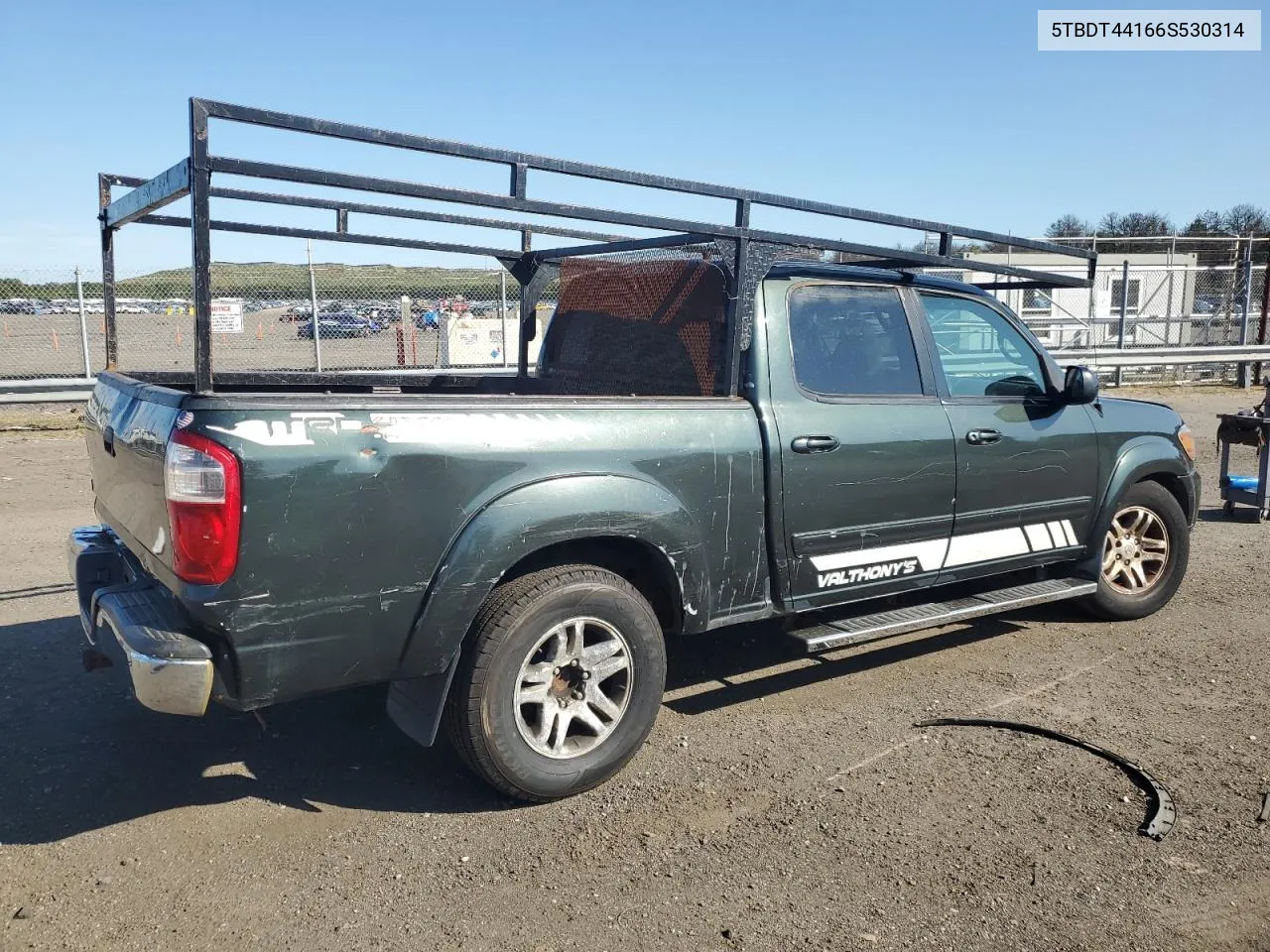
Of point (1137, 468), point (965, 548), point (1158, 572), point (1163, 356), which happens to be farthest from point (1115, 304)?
point (965, 548)

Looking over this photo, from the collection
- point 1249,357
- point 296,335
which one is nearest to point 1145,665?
point 296,335

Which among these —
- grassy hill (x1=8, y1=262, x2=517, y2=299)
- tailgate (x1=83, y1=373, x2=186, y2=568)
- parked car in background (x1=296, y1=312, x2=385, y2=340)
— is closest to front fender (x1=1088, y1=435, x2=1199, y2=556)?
tailgate (x1=83, y1=373, x2=186, y2=568)

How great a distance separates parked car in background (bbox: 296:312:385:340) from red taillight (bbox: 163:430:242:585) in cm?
1231

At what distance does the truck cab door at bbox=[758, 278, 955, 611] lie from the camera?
4.09 metres

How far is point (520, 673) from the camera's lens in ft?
11.3

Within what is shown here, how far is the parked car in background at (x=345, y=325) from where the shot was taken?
1475 centimetres

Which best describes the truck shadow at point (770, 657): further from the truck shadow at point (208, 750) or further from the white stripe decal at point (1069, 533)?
the white stripe decal at point (1069, 533)

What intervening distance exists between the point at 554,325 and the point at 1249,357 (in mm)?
15894

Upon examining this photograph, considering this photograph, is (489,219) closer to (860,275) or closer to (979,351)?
(860,275)

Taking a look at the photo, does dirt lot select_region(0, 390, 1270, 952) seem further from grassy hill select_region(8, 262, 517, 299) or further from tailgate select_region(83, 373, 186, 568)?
grassy hill select_region(8, 262, 517, 299)

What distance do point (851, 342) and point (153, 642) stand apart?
2950 mm

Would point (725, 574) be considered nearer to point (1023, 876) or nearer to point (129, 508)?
point (1023, 876)

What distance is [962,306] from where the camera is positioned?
4.98 meters

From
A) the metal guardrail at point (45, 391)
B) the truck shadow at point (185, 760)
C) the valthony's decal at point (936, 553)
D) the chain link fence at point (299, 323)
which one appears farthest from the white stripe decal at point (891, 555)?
the metal guardrail at point (45, 391)
